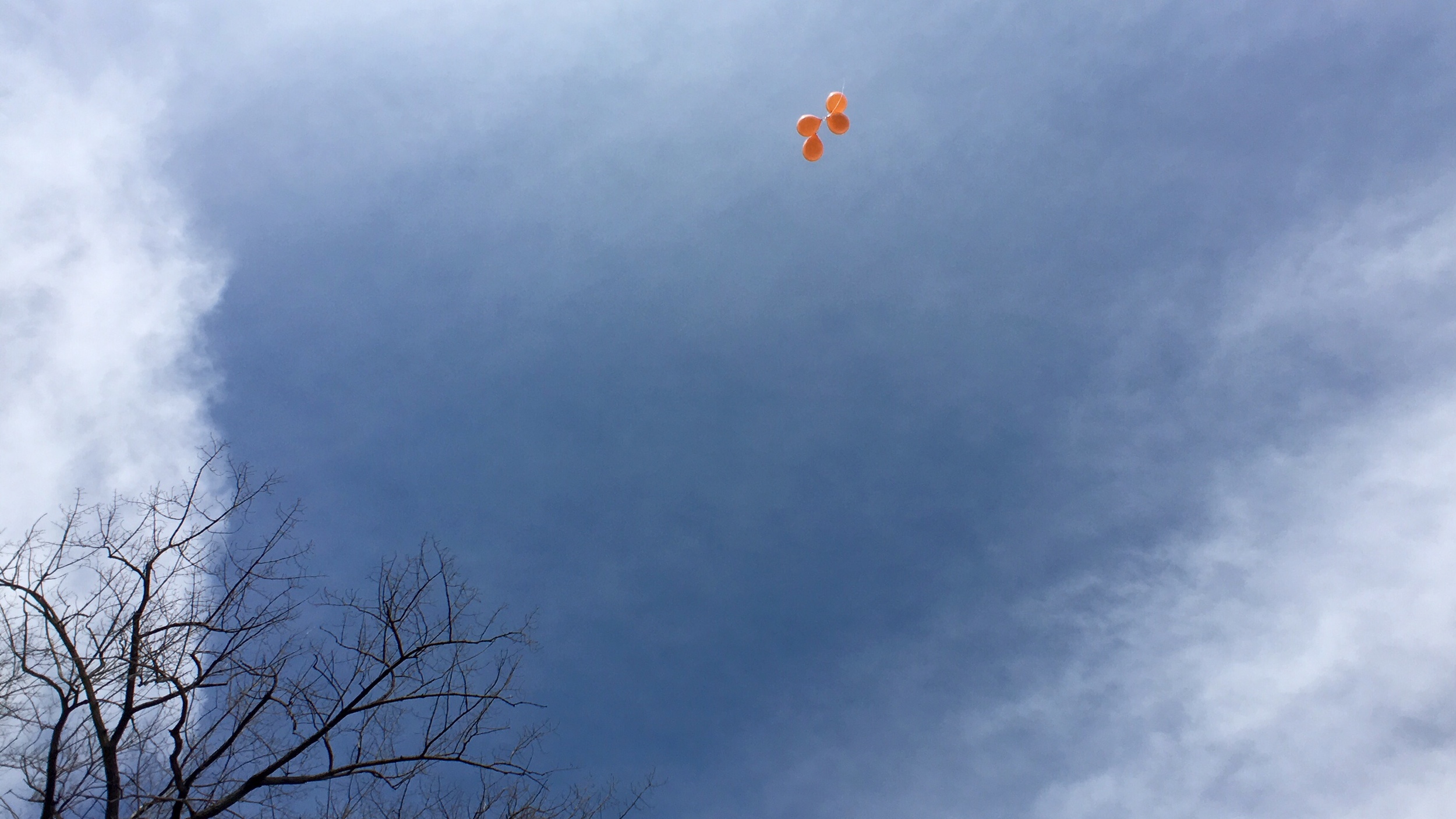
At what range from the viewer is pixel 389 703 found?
10.6 meters

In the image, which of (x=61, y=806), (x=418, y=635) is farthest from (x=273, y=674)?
(x=61, y=806)

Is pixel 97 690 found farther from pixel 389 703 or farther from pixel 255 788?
pixel 389 703

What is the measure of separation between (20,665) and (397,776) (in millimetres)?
4542

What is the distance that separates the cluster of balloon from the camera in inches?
551

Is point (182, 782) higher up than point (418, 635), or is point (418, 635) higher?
point (418, 635)

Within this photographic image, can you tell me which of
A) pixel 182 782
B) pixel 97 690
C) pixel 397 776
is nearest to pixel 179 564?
pixel 97 690

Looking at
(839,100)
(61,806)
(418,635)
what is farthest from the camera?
(839,100)

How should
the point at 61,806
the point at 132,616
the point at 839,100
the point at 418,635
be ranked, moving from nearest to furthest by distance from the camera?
the point at 61,806 < the point at 132,616 < the point at 418,635 < the point at 839,100

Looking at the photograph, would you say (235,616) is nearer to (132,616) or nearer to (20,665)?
(132,616)

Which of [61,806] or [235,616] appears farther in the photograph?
[235,616]

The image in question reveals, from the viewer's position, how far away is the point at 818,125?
14125 mm

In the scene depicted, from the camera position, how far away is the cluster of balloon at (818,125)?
1399 cm

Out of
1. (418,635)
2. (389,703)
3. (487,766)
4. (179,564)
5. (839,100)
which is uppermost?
(839,100)

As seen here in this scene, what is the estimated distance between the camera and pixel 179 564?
34.7ft
